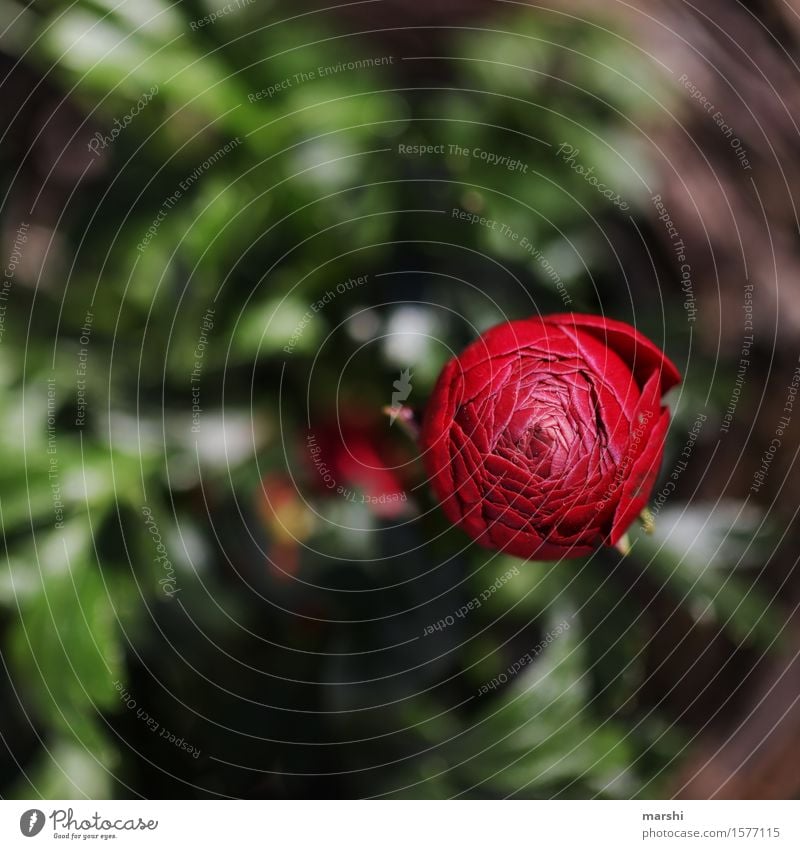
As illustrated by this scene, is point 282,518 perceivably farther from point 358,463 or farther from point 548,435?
point 548,435

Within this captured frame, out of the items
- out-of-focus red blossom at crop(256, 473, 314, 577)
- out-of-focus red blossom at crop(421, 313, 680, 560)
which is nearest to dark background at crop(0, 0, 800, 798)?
out-of-focus red blossom at crop(256, 473, 314, 577)

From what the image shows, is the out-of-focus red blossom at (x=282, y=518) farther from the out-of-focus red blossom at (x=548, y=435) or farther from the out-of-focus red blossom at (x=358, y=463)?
the out-of-focus red blossom at (x=548, y=435)

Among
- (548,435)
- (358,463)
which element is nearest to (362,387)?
(358,463)

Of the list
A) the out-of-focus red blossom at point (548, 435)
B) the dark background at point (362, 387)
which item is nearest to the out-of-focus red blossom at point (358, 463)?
the dark background at point (362, 387)

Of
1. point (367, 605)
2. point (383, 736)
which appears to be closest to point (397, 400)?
point (367, 605)

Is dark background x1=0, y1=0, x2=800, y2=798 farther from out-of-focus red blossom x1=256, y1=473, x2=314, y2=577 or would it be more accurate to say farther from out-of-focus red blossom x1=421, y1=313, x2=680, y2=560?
out-of-focus red blossom x1=421, y1=313, x2=680, y2=560
